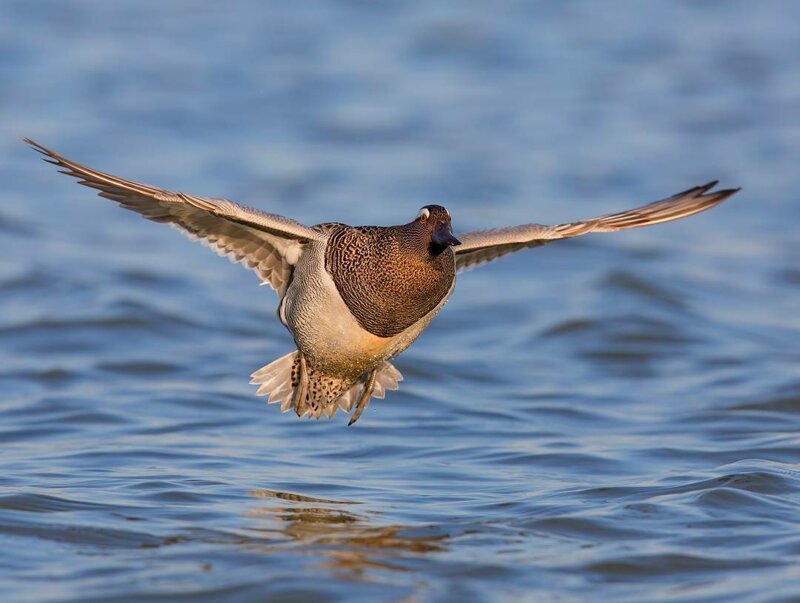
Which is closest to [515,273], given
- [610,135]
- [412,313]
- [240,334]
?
[240,334]

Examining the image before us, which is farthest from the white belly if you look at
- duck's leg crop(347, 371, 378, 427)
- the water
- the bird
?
the water

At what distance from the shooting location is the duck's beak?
6012 millimetres

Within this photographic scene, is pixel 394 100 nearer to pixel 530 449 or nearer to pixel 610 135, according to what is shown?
pixel 610 135

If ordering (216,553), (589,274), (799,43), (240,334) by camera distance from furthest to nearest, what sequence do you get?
(799,43)
(589,274)
(240,334)
(216,553)

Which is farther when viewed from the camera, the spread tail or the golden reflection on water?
the spread tail

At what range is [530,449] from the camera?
777cm

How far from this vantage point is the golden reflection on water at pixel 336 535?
5562 mm

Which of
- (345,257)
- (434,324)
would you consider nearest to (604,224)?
(345,257)

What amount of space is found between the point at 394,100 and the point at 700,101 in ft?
12.8

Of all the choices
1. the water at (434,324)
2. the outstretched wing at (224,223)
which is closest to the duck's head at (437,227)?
the outstretched wing at (224,223)

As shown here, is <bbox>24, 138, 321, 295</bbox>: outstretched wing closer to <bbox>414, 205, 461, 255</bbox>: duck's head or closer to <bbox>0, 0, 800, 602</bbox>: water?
<bbox>414, 205, 461, 255</bbox>: duck's head

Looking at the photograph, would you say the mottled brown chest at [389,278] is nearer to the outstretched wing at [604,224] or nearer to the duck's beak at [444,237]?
the duck's beak at [444,237]

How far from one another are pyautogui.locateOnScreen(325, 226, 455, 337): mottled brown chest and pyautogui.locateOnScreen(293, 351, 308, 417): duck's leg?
0.70 m

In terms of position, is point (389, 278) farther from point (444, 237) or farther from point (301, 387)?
point (301, 387)
